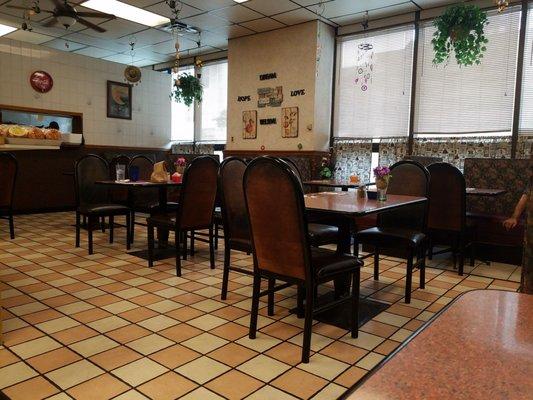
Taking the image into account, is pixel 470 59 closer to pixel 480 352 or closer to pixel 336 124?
pixel 336 124

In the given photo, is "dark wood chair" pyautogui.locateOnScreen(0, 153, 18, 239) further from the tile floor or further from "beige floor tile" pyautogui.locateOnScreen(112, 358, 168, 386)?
"beige floor tile" pyautogui.locateOnScreen(112, 358, 168, 386)

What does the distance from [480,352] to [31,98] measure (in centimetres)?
854

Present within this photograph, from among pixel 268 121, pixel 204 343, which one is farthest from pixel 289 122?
pixel 204 343

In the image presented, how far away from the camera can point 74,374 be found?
2010 millimetres

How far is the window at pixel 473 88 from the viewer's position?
18.2ft

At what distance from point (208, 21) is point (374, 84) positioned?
9.83 feet

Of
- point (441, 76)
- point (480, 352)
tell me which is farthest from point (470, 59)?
point (480, 352)

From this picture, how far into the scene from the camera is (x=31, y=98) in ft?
24.3

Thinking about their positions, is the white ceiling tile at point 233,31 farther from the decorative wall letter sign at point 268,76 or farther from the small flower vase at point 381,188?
the small flower vase at point 381,188

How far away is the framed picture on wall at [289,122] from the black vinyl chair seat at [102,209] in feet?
10.9

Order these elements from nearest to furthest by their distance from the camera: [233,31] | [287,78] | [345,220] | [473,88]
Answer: [345,220], [473,88], [287,78], [233,31]

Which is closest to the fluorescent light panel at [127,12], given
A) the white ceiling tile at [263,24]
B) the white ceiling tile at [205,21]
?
the white ceiling tile at [205,21]

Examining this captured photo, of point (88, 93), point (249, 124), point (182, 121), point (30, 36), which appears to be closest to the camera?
point (249, 124)

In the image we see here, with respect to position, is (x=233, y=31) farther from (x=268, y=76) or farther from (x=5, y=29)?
(x=5, y=29)
